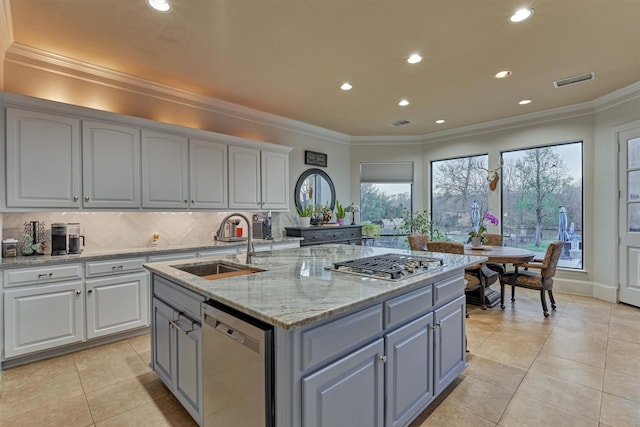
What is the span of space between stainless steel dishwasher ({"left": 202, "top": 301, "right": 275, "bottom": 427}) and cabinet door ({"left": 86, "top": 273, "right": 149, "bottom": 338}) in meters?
1.87

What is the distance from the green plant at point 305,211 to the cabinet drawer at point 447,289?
326cm

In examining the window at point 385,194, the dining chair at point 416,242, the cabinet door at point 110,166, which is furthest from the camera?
the window at point 385,194

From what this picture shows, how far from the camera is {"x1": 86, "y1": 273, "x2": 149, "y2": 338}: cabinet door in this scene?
2.84m

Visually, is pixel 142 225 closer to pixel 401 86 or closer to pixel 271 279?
pixel 271 279

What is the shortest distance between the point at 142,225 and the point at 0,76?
179cm

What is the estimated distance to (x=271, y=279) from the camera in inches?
70.4

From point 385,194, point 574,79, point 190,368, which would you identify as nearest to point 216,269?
point 190,368

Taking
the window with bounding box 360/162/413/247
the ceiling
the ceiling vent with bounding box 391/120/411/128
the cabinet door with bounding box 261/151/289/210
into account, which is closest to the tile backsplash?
the cabinet door with bounding box 261/151/289/210

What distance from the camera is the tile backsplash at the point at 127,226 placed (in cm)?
291

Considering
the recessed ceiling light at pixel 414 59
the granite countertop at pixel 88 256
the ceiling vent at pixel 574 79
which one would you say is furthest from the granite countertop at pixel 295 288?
the ceiling vent at pixel 574 79

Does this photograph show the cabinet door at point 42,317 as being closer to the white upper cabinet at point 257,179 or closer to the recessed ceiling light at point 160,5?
the white upper cabinet at point 257,179

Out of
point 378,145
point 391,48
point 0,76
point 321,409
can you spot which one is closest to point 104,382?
point 321,409

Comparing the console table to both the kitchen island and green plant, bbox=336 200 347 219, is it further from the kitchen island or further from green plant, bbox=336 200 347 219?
the kitchen island

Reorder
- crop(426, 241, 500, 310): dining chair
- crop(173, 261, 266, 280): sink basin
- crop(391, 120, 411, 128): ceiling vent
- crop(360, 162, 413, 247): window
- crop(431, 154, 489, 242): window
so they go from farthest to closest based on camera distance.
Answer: crop(360, 162, 413, 247): window < crop(431, 154, 489, 242): window < crop(391, 120, 411, 128): ceiling vent < crop(426, 241, 500, 310): dining chair < crop(173, 261, 266, 280): sink basin
